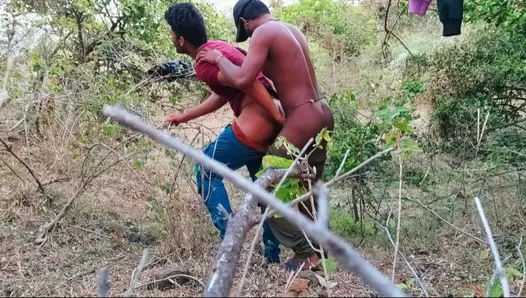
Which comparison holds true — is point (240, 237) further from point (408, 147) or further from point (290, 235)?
point (290, 235)

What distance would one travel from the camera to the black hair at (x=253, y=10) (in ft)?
9.90

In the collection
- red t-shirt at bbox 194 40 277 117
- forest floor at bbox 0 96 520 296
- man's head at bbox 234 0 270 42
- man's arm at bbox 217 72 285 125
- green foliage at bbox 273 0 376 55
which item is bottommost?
forest floor at bbox 0 96 520 296

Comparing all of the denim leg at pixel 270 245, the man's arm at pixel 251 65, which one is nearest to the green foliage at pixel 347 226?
the denim leg at pixel 270 245

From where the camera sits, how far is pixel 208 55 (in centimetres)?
298

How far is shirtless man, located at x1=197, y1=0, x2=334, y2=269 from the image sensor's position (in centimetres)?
Answer: 283

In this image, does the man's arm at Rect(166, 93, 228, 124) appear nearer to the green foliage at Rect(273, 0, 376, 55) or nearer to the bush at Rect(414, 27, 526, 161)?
the bush at Rect(414, 27, 526, 161)

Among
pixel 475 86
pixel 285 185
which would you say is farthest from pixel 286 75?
pixel 475 86

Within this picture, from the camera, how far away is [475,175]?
454cm

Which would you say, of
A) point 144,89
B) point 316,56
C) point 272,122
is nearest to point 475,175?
point 272,122

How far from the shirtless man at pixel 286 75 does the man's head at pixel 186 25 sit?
0.44ft

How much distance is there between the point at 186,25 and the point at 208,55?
230 mm

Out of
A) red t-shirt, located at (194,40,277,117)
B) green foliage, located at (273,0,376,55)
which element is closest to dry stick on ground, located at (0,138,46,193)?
red t-shirt, located at (194,40,277,117)

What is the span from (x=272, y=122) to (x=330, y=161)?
1526 mm

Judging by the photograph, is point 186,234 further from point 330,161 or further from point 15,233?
point 330,161
